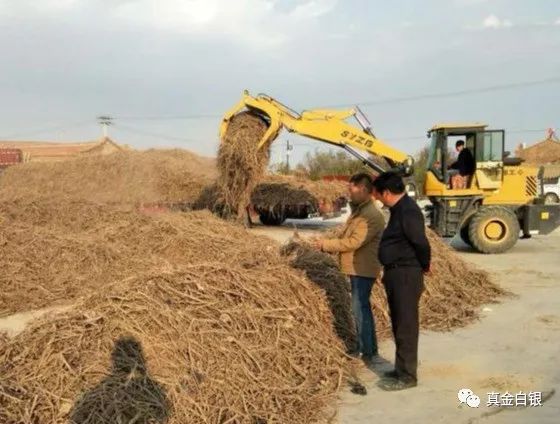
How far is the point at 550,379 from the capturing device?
558 cm

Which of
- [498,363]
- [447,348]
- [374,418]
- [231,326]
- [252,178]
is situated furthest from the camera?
[252,178]

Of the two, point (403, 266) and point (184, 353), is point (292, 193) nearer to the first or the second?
point (403, 266)

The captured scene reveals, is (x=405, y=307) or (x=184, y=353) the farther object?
(x=405, y=307)

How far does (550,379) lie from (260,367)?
2.65 m

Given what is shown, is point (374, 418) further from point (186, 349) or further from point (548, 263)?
point (548, 263)

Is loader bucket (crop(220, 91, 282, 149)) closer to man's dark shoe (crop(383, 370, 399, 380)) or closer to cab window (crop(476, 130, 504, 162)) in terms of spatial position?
cab window (crop(476, 130, 504, 162))

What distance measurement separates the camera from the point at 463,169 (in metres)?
14.9

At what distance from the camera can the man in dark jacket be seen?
1473 cm

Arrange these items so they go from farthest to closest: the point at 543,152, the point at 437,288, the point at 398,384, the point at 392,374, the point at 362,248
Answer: the point at 543,152
the point at 437,288
the point at 362,248
the point at 392,374
the point at 398,384

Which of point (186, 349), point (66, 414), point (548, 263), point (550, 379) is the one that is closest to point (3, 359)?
point (66, 414)

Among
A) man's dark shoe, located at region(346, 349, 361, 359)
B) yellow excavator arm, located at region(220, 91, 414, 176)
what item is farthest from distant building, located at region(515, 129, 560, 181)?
man's dark shoe, located at region(346, 349, 361, 359)

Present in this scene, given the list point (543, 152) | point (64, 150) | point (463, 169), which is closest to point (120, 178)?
point (64, 150)

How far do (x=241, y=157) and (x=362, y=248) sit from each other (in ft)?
29.6

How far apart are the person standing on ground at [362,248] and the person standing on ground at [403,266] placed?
0.43 meters
